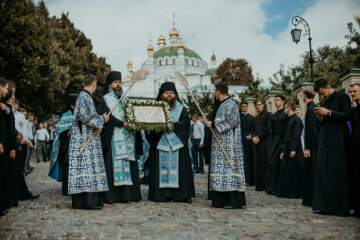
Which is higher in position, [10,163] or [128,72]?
[128,72]

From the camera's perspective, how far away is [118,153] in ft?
25.8

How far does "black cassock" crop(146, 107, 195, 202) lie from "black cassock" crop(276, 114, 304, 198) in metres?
2.21

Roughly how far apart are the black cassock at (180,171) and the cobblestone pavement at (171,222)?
27cm

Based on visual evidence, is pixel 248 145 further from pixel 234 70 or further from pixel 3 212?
pixel 234 70

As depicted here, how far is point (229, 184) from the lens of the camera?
7.15 m

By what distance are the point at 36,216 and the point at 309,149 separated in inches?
189

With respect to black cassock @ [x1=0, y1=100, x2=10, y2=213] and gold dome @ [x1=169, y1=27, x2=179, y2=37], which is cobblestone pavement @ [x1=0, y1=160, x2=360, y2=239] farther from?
gold dome @ [x1=169, y1=27, x2=179, y2=37]

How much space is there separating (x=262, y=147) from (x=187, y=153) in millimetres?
3062

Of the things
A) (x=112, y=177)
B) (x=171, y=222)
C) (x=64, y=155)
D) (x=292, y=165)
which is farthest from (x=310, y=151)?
(x=64, y=155)

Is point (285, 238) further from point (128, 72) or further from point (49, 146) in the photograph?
point (128, 72)

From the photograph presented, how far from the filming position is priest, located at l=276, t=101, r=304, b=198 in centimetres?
890

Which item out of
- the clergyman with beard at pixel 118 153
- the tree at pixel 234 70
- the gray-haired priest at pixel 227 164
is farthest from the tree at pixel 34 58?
the tree at pixel 234 70

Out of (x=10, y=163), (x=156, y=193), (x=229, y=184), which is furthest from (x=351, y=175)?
(x=10, y=163)

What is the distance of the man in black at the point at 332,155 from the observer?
6.46 meters
